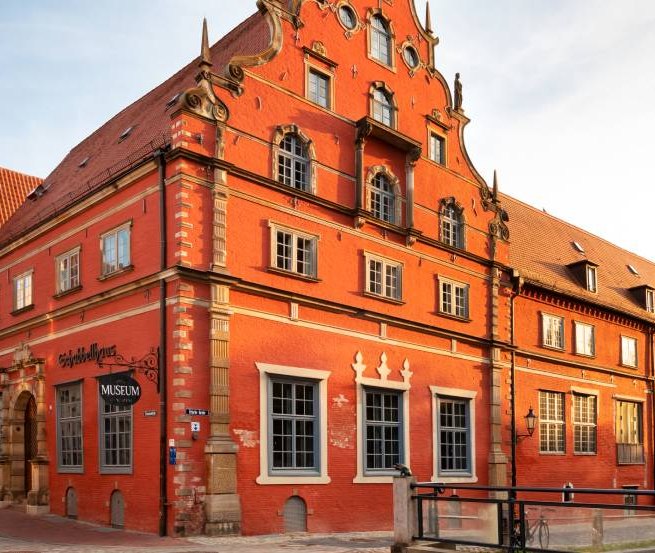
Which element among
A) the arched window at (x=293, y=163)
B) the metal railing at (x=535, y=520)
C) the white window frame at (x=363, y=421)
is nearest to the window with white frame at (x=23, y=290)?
Result: the arched window at (x=293, y=163)

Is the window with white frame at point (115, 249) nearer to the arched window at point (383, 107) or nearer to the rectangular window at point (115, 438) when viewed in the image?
the rectangular window at point (115, 438)

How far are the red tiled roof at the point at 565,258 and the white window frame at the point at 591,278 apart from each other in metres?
0.31

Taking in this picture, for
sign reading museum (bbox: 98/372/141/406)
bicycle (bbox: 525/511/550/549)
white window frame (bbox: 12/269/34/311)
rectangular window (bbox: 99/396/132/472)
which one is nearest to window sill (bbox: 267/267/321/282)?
sign reading museum (bbox: 98/372/141/406)

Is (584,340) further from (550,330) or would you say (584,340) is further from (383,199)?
(383,199)

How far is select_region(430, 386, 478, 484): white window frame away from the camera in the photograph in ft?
84.3

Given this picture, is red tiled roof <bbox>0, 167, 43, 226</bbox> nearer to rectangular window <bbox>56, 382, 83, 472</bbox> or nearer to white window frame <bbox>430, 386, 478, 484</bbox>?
rectangular window <bbox>56, 382, 83, 472</bbox>

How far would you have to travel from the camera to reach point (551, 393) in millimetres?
32094

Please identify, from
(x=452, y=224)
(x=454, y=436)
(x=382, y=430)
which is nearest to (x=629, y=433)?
(x=454, y=436)

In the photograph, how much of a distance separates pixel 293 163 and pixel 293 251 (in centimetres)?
242

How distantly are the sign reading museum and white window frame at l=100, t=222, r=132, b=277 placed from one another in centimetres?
307

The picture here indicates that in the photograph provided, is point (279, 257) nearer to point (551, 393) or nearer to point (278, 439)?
point (278, 439)

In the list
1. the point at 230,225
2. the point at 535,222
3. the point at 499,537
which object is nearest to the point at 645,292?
the point at 535,222

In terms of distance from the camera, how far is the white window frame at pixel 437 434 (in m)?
25.7

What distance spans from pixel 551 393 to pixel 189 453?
17.3 meters
